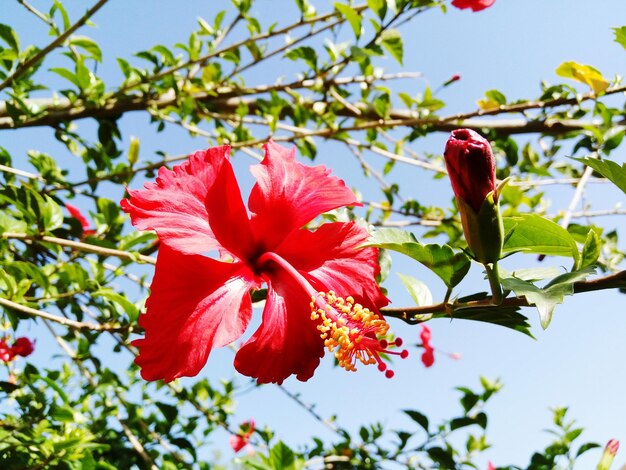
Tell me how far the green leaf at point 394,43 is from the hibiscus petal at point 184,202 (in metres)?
1.49

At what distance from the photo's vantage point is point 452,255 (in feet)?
2.48

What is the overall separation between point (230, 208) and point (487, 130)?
1.77 m

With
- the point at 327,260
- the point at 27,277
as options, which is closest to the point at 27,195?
the point at 27,277

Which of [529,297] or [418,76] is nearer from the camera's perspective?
[529,297]

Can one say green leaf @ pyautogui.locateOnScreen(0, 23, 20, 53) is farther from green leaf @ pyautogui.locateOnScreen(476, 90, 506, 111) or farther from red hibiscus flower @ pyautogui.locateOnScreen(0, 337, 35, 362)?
green leaf @ pyautogui.locateOnScreen(476, 90, 506, 111)

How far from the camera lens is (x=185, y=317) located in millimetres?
794

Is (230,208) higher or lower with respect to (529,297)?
higher

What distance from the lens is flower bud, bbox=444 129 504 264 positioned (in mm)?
665

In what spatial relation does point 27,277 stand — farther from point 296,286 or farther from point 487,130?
point 487,130

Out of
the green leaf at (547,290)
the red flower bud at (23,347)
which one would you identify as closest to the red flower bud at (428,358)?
the green leaf at (547,290)

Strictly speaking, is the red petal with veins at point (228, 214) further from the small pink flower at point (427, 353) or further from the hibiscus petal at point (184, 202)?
the small pink flower at point (427, 353)

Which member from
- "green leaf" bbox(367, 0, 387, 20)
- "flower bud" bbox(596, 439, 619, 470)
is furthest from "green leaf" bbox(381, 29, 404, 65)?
"flower bud" bbox(596, 439, 619, 470)

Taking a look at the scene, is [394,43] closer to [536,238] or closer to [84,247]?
[84,247]

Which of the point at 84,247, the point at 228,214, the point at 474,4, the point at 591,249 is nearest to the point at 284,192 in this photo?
the point at 228,214
